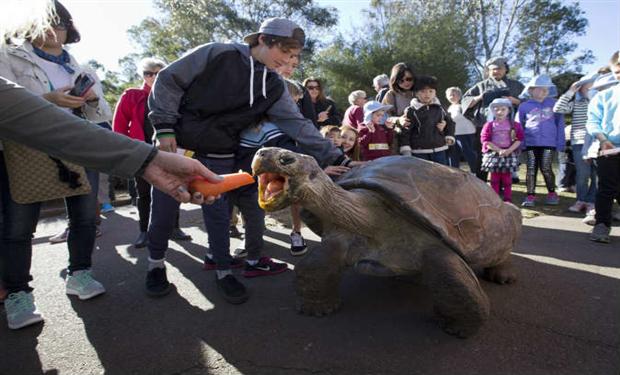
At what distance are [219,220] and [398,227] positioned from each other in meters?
1.22

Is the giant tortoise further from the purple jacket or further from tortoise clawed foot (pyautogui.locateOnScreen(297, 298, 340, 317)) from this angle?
the purple jacket

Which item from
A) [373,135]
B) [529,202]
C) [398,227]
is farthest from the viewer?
[529,202]

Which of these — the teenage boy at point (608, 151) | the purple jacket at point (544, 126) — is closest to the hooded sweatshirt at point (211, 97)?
the teenage boy at point (608, 151)

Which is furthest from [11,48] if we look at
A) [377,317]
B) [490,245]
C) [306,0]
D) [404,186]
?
[306,0]

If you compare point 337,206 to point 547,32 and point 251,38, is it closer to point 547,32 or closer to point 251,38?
point 251,38

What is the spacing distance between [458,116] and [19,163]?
251 inches

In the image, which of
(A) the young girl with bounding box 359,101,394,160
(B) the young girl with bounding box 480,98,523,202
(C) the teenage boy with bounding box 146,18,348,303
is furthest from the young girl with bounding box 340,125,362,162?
(B) the young girl with bounding box 480,98,523,202

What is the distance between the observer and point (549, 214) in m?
4.81

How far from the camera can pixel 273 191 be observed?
1812mm

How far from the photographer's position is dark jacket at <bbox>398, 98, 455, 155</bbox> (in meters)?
4.68

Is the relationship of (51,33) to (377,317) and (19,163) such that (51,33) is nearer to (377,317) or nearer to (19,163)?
(19,163)

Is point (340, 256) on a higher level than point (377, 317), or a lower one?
higher

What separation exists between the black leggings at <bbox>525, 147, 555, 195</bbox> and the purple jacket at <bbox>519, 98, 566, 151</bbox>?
0.37 ft

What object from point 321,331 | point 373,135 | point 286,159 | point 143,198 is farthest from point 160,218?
point 373,135
